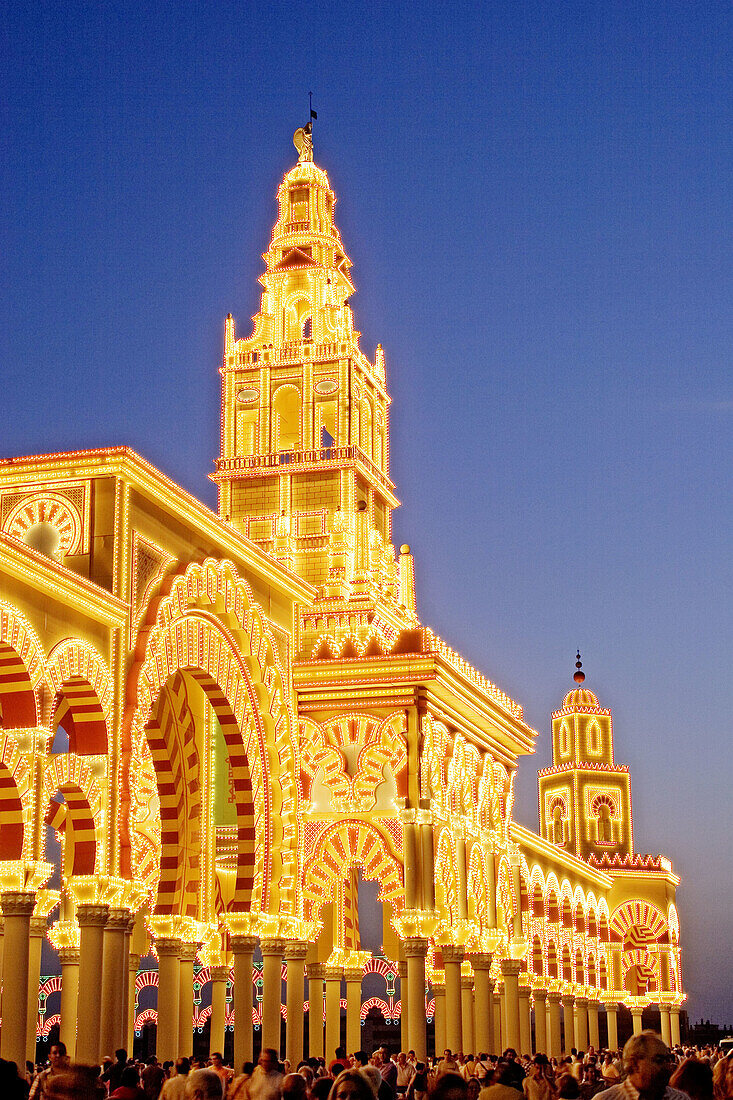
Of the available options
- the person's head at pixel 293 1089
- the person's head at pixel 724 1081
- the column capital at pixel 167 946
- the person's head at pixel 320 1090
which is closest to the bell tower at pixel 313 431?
the column capital at pixel 167 946

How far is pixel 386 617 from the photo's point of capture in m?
44.5

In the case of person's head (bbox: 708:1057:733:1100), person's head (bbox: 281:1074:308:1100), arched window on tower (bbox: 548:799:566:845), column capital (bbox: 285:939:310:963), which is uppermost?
arched window on tower (bbox: 548:799:566:845)

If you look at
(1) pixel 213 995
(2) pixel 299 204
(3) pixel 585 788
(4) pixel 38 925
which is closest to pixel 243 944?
(1) pixel 213 995

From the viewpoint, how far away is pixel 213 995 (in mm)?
31031

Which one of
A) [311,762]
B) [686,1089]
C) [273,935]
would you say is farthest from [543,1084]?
[311,762]

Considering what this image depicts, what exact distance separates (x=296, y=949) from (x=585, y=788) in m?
39.3

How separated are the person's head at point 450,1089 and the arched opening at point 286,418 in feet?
130

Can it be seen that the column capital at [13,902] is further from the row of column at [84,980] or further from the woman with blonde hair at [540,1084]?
the woman with blonde hair at [540,1084]

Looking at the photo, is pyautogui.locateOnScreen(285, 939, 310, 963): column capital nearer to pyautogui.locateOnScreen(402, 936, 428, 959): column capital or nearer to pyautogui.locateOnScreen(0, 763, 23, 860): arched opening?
pyautogui.locateOnScreen(402, 936, 428, 959): column capital

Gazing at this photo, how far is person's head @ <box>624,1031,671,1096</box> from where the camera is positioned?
6.83 m

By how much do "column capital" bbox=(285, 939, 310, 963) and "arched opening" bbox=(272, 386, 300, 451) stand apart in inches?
790

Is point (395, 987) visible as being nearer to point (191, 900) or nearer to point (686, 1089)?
point (191, 900)

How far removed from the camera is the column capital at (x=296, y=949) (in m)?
28.7

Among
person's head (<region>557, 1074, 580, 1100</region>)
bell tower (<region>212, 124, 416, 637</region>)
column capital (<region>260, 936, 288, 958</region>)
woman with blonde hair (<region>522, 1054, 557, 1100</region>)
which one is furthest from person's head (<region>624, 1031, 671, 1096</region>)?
bell tower (<region>212, 124, 416, 637</region>)
